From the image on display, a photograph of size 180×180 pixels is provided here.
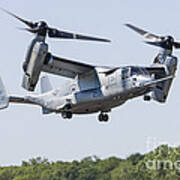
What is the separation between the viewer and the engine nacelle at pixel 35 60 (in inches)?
1745

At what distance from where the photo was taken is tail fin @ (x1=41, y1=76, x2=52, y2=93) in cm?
5378

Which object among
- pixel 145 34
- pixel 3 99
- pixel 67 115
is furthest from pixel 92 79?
pixel 3 99

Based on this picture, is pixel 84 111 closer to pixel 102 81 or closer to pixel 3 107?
A: pixel 102 81

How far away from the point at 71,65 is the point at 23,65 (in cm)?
369

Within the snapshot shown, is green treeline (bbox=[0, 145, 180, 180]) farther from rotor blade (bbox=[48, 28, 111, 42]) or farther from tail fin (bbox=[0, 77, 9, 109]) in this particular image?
tail fin (bbox=[0, 77, 9, 109])

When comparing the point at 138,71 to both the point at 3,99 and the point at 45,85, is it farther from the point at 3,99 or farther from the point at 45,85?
the point at 45,85

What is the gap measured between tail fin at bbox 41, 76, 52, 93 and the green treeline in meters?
25.0

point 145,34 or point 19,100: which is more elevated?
point 145,34

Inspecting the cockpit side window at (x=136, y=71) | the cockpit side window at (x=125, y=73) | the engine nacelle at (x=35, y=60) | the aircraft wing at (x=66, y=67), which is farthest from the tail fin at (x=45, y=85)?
the cockpit side window at (x=136, y=71)

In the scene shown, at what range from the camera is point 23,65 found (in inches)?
1802

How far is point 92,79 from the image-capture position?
156 feet

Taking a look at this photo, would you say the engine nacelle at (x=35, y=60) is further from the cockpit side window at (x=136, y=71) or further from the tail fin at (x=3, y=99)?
the cockpit side window at (x=136, y=71)

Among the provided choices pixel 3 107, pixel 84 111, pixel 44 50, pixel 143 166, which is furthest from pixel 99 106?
pixel 143 166

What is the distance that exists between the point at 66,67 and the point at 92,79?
208 centimetres
